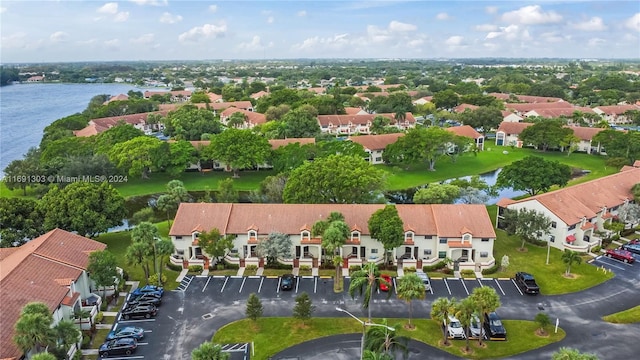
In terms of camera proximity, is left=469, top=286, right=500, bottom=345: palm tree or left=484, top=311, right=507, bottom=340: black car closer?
left=469, top=286, right=500, bottom=345: palm tree

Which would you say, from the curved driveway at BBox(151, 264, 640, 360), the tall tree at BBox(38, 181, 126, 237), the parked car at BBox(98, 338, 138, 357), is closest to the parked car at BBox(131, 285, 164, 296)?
the curved driveway at BBox(151, 264, 640, 360)

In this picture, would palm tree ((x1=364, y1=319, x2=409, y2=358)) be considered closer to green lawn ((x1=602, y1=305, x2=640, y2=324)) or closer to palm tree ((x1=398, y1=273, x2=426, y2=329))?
palm tree ((x1=398, y1=273, x2=426, y2=329))

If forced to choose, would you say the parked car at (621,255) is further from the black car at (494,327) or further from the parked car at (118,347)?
the parked car at (118,347)

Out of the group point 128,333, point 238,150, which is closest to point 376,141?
point 238,150

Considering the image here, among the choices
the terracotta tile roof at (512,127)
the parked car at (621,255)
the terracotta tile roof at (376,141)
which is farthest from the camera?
the terracotta tile roof at (512,127)

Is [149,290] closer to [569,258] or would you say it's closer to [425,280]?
[425,280]

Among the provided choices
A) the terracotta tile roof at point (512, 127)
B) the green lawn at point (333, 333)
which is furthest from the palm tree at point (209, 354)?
the terracotta tile roof at point (512, 127)

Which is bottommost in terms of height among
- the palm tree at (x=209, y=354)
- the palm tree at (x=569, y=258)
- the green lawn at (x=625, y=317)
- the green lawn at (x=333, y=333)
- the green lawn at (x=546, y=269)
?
the green lawn at (x=333, y=333)
